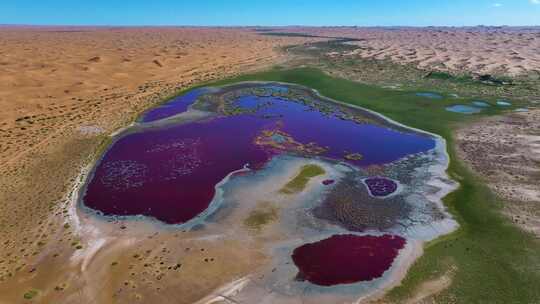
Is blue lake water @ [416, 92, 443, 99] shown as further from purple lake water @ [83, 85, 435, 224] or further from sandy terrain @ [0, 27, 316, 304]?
sandy terrain @ [0, 27, 316, 304]

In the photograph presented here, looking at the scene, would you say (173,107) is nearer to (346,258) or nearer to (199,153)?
(199,153)

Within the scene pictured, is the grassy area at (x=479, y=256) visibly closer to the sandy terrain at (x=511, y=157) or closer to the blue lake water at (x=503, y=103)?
the sandy terrain at (x=511, y=157)

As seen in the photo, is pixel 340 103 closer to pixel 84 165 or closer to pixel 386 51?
pixel 84 165

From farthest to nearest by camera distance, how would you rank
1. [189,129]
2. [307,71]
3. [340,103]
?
[307,71]
[340,103]
[189,129]

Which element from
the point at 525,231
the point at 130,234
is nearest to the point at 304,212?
the point at 130,234

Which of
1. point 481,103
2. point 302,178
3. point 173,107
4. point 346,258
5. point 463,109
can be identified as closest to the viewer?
point 346,258

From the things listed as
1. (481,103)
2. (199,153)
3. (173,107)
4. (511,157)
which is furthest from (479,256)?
(173,107)
